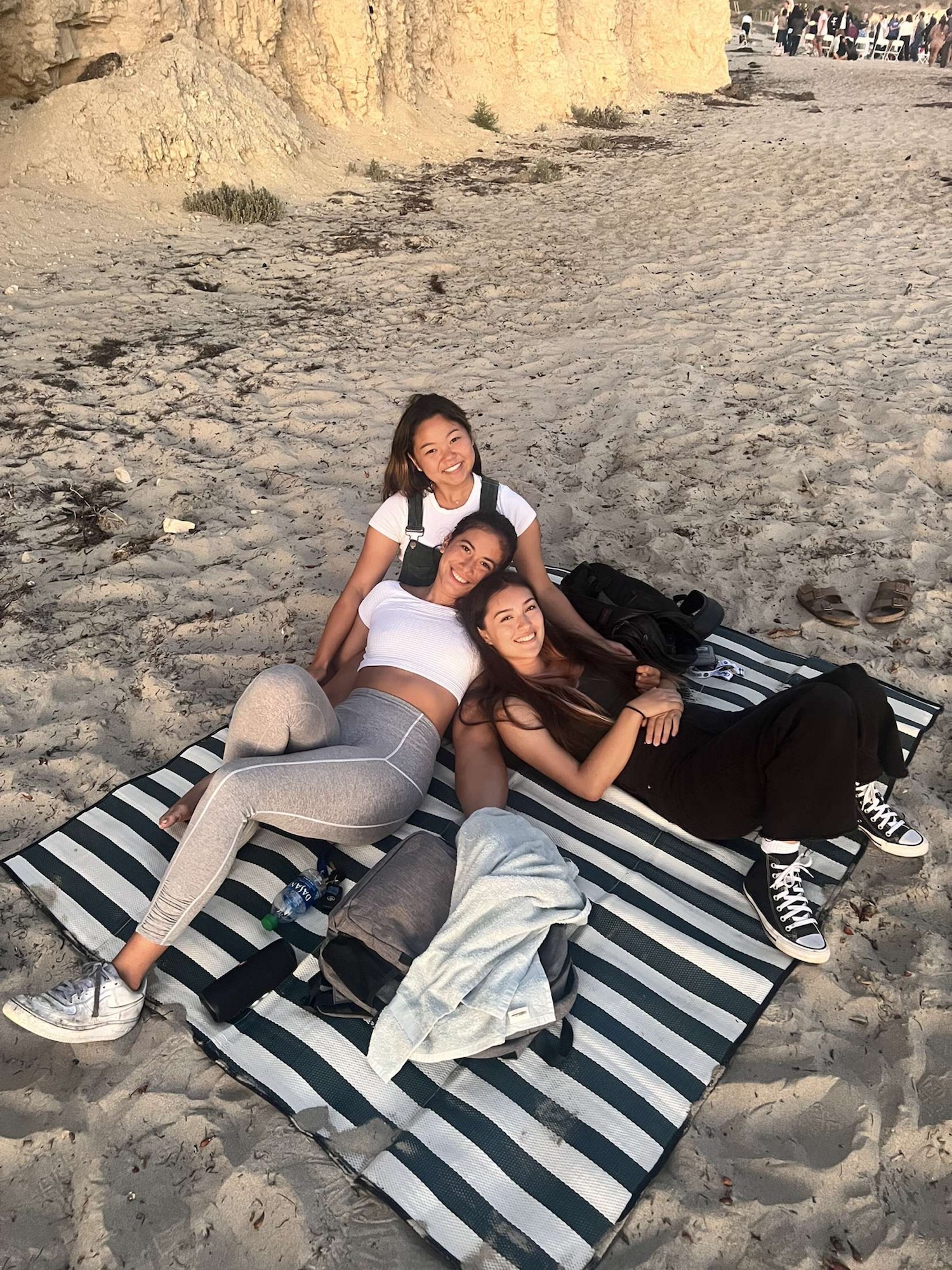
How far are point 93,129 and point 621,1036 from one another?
10483 mm

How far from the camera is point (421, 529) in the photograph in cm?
340

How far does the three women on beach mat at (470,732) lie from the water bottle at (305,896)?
0.55 feet

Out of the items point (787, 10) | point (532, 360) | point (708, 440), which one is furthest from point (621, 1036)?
point (787, 10)

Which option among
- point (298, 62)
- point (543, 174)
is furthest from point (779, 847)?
point (298, 62)

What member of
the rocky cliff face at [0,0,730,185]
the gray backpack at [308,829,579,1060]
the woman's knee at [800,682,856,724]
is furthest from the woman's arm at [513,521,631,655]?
the rocky cliff face at [0,0,730,185]

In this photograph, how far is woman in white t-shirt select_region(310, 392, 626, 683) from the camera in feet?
11.0

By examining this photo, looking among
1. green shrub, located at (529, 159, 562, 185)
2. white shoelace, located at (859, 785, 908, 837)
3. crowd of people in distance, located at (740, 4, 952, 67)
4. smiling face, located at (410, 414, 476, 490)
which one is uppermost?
crowd of people in distance, located at (740, 4, 952, 67)

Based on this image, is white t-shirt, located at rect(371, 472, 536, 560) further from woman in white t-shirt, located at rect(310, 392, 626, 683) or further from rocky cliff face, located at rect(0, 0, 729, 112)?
rocky cliff face, located at rect(0, 0, 729, 112)

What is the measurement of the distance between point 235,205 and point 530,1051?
9507mm

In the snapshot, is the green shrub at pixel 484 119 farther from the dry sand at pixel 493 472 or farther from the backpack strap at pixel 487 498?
the backpack strap at pixel 487 498

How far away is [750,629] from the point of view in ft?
13.3

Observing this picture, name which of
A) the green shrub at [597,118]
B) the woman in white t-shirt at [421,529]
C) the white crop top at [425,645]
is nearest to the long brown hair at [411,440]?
the woman in white t-shirt at [421,529]

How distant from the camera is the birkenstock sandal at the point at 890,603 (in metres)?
3.95

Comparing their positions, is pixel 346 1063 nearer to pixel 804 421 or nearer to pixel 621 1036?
pixel 621 1036
